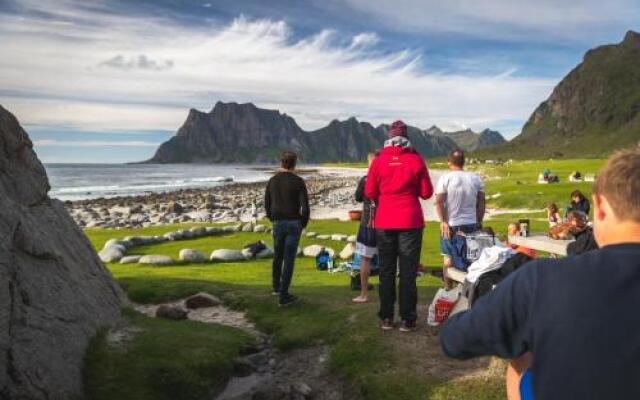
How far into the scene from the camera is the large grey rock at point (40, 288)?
7.23 m

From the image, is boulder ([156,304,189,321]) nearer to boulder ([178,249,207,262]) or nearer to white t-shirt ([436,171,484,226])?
white t-shirt ([436,171,484,226])

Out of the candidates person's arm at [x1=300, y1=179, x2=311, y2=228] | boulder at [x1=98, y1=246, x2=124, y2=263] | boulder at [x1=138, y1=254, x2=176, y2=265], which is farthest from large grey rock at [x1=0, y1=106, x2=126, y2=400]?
boulder at [x1=98, y1=246, x2=124, y2=263]

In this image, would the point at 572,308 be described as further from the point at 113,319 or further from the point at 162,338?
the point at 113,319

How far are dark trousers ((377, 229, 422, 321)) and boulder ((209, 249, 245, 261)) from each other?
1157 centimetres

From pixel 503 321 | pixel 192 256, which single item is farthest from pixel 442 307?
pixel 192 256

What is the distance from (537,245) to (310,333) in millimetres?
5223

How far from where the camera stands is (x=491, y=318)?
2.79 metres

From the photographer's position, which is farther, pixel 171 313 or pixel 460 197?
pixel 171 313

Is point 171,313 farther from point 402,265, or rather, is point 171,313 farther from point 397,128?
point 397,128

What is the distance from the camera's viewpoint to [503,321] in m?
2.76

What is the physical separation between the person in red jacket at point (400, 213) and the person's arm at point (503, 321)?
6.67 meters

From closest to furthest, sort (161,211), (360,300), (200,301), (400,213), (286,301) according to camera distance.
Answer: (400,213) < (360,300) < (286,301) < (200,301) < (161,211)

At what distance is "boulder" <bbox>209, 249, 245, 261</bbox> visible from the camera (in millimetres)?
20688

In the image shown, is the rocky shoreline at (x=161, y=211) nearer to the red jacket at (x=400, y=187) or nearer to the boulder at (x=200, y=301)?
the boulder at (x=200, y=301)
